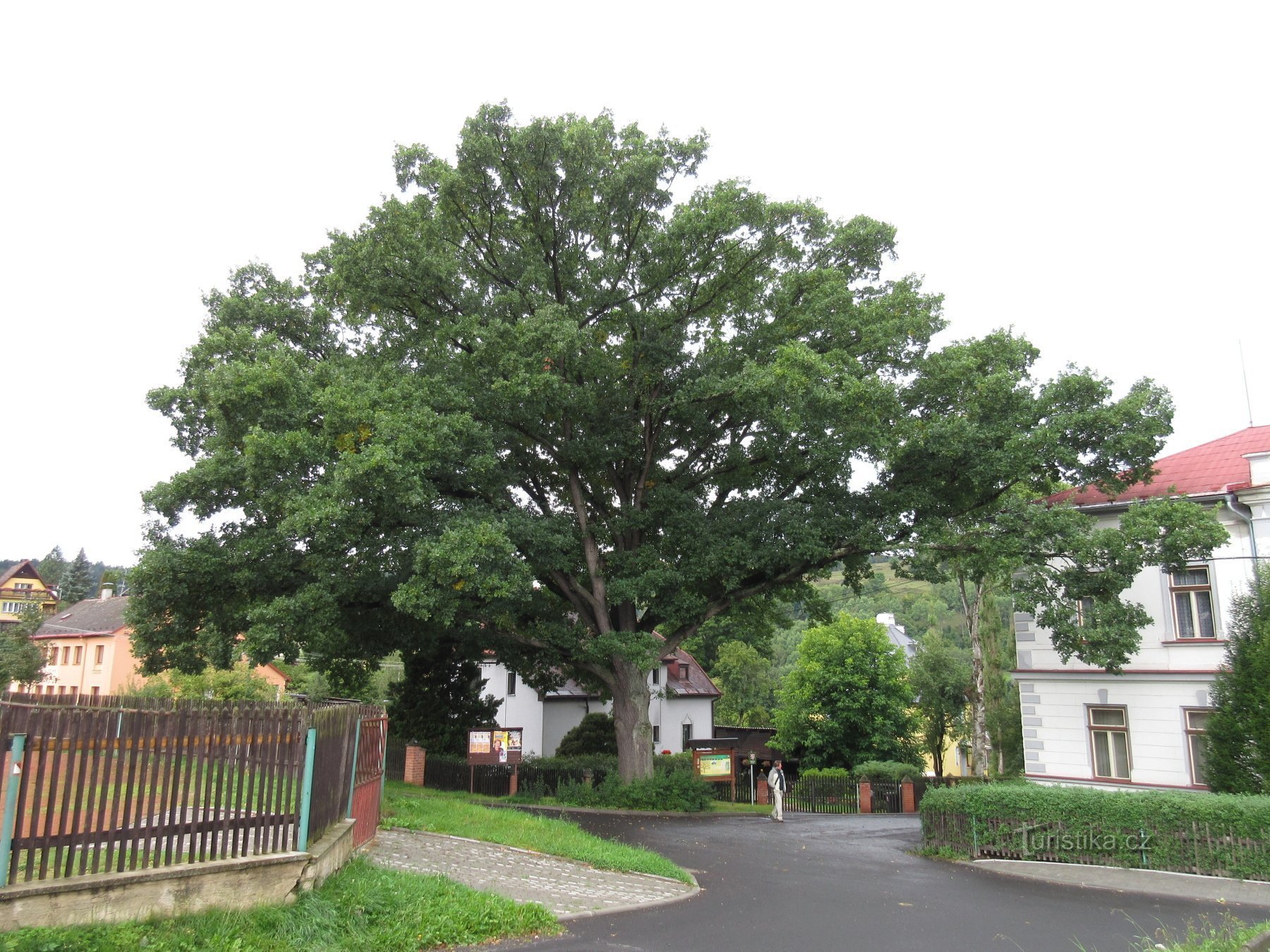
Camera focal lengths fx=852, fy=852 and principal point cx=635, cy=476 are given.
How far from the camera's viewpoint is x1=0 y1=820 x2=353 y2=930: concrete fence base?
252 inches

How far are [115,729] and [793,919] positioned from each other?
7954 mm

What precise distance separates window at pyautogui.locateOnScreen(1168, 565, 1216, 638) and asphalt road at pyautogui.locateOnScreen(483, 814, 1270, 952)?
27.4 feet

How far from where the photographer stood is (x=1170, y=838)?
1420 cm

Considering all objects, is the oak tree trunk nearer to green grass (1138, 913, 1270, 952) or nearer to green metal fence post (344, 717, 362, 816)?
green metal fence post (344, 717, 362, 816)

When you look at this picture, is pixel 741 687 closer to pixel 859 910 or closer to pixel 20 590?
pixel 859 910

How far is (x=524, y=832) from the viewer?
14547 mm

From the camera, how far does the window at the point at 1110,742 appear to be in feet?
64.5

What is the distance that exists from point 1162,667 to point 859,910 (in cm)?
1210

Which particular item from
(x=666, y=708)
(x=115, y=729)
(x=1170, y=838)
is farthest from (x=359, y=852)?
(x=666, y=708)

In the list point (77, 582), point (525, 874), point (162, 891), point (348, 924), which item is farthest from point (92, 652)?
point (77, 582)

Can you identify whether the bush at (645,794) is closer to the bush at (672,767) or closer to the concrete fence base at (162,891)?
the bush at (672,767)

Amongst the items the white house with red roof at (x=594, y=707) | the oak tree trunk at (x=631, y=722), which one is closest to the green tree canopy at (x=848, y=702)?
the white house with red roof at (x=594, y=707)

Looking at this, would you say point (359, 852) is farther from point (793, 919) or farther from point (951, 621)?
point (951, 621)

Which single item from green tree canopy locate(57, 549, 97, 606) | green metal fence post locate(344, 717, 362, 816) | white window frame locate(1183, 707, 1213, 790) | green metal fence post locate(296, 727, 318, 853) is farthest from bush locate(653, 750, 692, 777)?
green tree canopy locate(57, 549, 97, 606)
